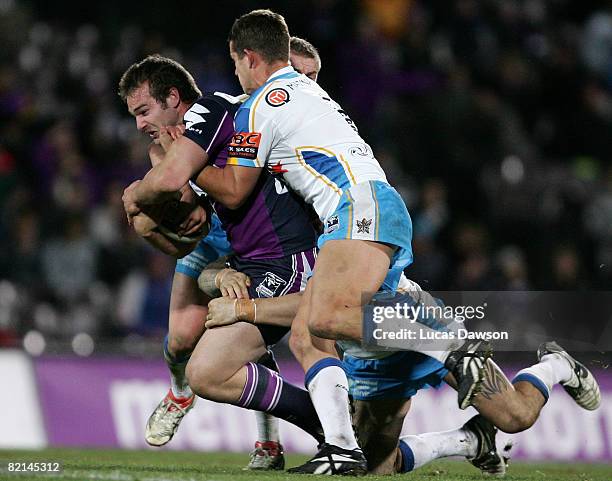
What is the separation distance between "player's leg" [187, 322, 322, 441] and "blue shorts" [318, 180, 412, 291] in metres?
0.78

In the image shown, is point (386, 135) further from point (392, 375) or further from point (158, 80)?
point (392, 375)

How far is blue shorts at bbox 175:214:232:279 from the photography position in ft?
24.1

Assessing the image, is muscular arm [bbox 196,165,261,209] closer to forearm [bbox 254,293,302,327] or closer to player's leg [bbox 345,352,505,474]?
forearm [bbox 254,293,302,327]

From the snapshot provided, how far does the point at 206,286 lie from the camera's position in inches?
279

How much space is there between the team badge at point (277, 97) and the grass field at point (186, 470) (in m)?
1.97

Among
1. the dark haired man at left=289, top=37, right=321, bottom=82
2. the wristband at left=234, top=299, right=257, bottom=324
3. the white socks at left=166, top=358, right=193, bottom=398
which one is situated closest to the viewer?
the wristband at left=234, top=299, right=257, bottom=324

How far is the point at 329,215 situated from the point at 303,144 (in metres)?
0.41

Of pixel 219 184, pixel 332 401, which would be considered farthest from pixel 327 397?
pixel 219 184

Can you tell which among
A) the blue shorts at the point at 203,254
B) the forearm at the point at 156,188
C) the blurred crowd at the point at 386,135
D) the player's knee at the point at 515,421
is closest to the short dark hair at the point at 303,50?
the blue shorts at the point at 203,254

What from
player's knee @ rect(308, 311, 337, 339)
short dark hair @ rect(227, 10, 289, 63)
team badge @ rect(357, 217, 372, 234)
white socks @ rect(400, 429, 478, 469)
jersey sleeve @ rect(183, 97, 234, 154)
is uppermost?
short dark hair @ rect(227, 10, 289, 63)

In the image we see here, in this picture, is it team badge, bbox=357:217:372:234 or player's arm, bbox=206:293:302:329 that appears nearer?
team badge, bbox=357:217:372:234

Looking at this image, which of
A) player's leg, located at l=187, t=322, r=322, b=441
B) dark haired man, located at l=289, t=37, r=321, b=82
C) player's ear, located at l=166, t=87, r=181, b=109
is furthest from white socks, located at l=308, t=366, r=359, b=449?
dark haired man, located at l=289, t=37, r=321, b=82

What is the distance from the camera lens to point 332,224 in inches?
247

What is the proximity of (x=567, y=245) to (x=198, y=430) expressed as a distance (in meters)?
4.24
